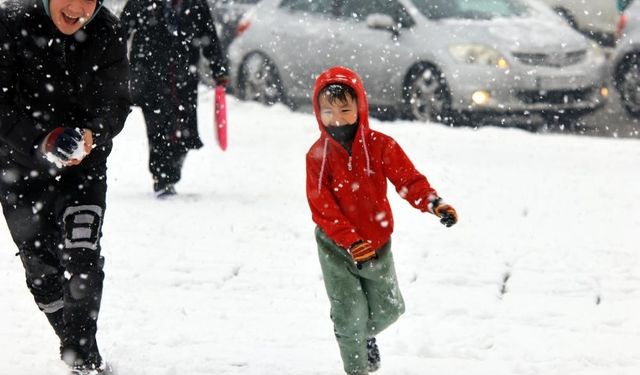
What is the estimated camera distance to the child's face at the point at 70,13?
13.3ft

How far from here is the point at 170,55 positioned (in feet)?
27.4

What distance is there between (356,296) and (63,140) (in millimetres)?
1349

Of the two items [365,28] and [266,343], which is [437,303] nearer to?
[266,343]

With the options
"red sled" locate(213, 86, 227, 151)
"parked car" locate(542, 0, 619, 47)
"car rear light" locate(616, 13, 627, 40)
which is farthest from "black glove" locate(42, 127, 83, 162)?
"parked car" locate(542, 0, 619, 47)

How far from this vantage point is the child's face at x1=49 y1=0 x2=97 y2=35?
160 inches

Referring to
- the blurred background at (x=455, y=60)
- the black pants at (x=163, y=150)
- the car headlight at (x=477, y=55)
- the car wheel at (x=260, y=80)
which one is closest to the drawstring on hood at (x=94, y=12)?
the black pants at (x=163, y=150)

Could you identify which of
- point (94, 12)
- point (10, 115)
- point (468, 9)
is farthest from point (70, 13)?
point (468, 9)

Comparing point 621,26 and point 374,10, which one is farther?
point 621,26

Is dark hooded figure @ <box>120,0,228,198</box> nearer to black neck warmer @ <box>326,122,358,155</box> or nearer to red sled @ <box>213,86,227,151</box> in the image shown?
red sled @ <box>213,86,227,151</box>

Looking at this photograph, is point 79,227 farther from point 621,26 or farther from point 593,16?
point 593,16

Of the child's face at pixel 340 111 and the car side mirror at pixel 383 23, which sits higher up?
the child's face at pixel 340 111

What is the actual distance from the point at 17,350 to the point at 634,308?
10.2 ft

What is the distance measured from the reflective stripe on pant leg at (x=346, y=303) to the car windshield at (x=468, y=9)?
8.28 metres

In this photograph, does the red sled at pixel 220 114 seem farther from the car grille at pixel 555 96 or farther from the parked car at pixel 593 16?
the parked car at pixel 593 16
